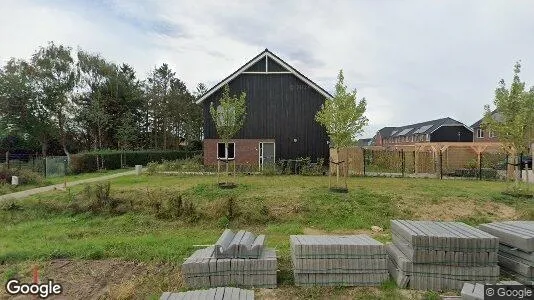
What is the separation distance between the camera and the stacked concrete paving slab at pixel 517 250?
626cm

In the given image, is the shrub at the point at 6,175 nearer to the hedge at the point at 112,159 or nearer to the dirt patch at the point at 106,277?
the hedge at the point at 112,159

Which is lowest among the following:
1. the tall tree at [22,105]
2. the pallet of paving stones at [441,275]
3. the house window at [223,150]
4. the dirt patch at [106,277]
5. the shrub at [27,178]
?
the dirt patch at [106,277]

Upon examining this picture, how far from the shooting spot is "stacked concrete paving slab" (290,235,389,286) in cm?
661

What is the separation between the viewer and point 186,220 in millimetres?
11875

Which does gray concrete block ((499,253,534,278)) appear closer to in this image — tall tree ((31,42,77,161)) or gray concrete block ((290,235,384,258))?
gray concrete block ((290,235,384,258))

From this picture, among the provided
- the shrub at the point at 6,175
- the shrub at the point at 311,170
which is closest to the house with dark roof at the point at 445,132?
the shrub at the point at 311,170

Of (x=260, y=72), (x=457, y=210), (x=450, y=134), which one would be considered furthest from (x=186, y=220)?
(x=450, y=134)

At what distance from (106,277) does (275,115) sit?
860 inches

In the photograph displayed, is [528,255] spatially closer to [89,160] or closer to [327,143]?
[327,143]

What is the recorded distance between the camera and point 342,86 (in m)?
16.0

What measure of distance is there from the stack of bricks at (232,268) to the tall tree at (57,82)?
37.8 metres

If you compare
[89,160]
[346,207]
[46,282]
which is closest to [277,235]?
[346,207]

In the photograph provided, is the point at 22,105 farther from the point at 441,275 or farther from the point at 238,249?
the point at 441,275

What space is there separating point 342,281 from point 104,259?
201 inches
